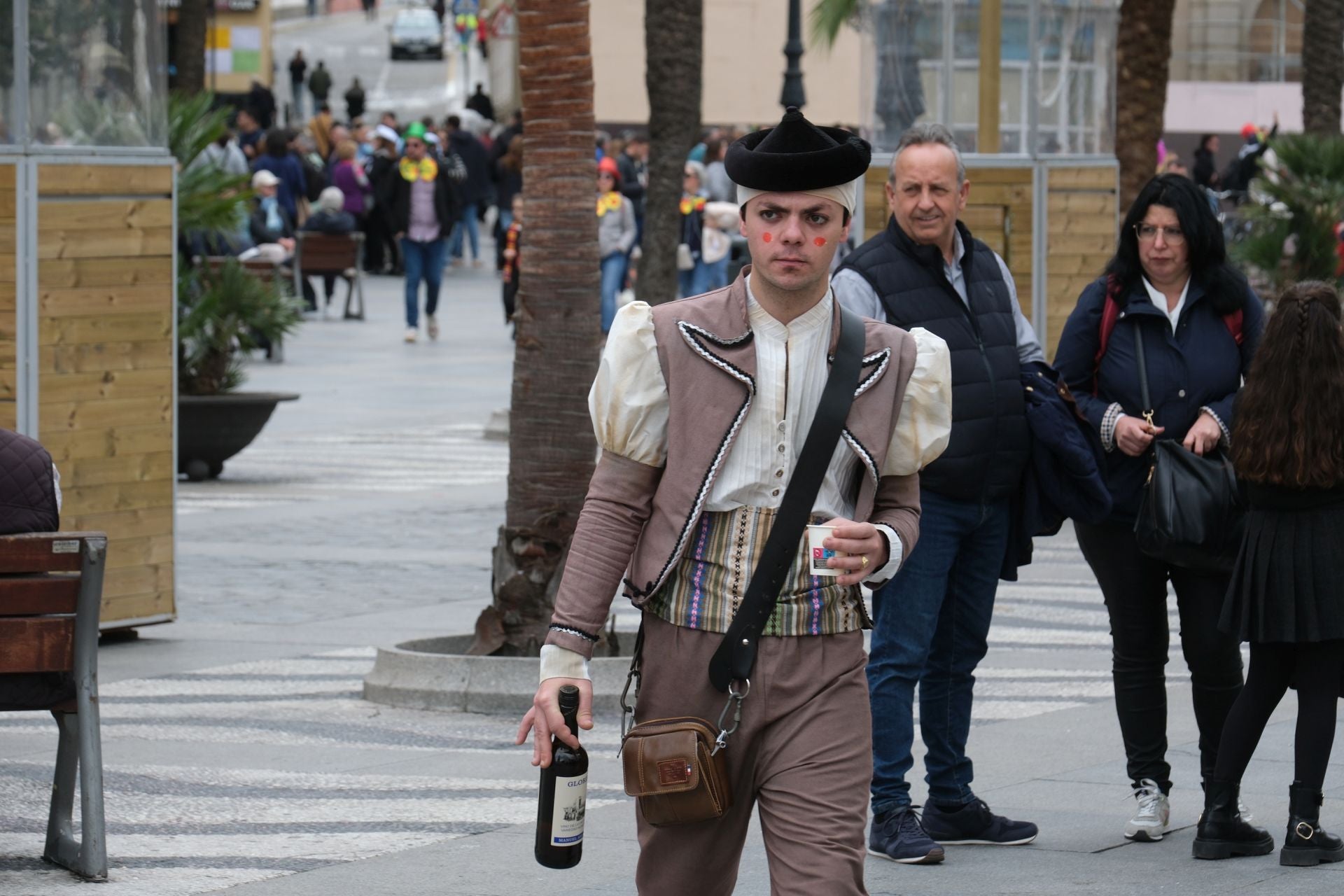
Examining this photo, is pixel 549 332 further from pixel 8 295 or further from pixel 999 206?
pixel 999 206

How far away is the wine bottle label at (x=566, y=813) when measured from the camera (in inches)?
156

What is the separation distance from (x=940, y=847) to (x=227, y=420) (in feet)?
32.0

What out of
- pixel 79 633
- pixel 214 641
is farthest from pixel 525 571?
pixel 79 633

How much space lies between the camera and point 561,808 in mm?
3969

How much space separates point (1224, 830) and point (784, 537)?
2.57 metres

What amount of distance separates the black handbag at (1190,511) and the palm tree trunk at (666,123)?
12.1 meters

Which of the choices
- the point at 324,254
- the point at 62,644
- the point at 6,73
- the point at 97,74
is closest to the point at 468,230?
the point at 324,254

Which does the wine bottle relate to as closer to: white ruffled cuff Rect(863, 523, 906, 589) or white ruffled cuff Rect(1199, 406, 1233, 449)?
white ruffled cuff Rect(863, 523, 906, 589)

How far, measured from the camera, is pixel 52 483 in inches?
257

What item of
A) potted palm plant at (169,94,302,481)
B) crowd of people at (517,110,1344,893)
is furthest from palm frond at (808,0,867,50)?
crowd of people at (517,110,1344,893)

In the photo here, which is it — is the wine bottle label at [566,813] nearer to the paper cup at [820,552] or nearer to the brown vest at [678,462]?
the brown vest at [678,462]

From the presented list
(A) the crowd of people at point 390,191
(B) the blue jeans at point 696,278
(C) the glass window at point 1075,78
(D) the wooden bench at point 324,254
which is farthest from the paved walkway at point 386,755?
(D) the wooden bench at point 324,254

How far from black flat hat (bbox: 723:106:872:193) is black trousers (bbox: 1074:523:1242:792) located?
2.47m

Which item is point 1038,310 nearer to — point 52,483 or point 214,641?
point 214,641
